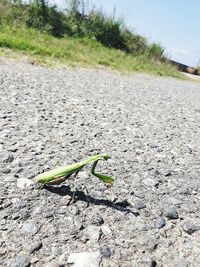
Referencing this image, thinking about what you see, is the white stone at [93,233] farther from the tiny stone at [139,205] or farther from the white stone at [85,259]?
the tiny stone at [139,205]

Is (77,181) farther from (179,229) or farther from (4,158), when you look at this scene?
(179,229)

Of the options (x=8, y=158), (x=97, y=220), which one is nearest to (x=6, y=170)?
(x=8, y=158)

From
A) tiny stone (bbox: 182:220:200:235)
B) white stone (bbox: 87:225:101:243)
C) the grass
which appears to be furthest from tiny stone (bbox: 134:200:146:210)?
the grass

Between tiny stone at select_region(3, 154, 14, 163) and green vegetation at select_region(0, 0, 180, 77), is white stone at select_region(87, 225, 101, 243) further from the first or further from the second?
Answer: green vegetation at select_region(0, 0, 180, 77)

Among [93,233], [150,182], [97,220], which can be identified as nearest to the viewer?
[93,233]

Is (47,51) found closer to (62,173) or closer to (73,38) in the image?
(73,38)

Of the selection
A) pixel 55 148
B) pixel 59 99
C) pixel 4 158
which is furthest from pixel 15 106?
pixel 4 158

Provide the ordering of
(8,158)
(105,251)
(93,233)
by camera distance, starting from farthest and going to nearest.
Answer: (8,158)
(93,233)
(105,251)
